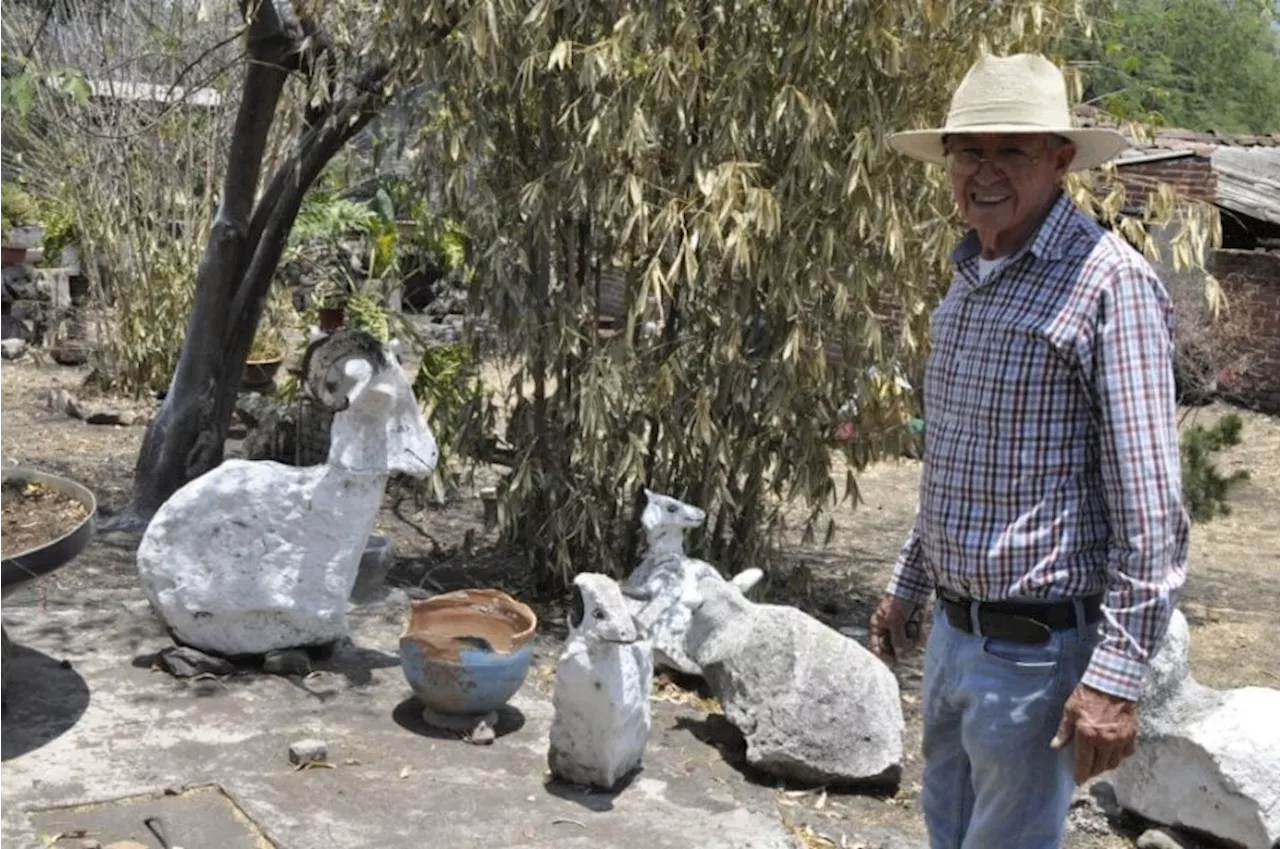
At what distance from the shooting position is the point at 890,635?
11.8ft

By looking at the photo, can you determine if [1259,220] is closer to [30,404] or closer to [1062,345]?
[30,404]

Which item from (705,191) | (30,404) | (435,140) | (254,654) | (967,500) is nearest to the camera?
(967,500)

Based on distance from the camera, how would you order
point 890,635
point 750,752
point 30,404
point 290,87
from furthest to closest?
point 30,404
point 290,87
point 750,752
point 890,635

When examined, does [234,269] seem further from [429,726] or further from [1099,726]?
[1099,726]

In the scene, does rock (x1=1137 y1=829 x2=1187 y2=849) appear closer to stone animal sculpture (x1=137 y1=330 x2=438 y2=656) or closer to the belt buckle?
the belt buckle

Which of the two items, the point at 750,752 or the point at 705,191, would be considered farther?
the point at 705,191

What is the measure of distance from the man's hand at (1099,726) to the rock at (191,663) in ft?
11.8

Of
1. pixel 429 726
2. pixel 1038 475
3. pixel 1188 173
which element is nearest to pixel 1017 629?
pixel 1038 475

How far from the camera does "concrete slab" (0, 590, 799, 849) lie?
4660mm

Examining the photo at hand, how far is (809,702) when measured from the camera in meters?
5.43

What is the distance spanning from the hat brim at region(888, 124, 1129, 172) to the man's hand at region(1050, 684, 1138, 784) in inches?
40.9

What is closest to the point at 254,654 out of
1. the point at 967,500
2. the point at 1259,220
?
the point at 967,500

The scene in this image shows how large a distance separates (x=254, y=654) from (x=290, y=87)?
506cm

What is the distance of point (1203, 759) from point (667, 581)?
2030 mm
